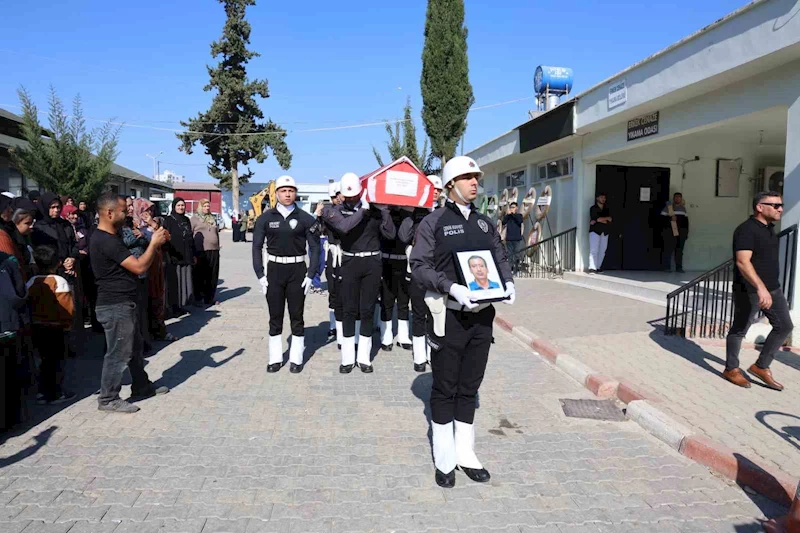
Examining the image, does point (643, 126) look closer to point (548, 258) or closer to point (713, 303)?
point (713, 303)

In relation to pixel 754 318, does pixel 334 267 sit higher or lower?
higher

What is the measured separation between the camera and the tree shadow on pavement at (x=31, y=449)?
3.98 metres

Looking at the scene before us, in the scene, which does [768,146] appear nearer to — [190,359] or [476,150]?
[476,150]

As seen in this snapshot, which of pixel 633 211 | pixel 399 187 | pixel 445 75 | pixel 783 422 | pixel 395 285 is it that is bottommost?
pixel 783 422

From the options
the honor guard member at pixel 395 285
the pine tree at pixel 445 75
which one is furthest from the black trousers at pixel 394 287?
the pine tree at pixel 445 75

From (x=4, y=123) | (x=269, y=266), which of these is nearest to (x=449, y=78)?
(x=4, y=123)

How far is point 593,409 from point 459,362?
222 centimetres

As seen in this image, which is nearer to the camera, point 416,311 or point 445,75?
point 416,311

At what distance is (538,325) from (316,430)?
16.9ft

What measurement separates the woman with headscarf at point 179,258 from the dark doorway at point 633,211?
9.63 meters

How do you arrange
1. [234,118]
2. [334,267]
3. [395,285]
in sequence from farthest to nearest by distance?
[234,118]
[395,285]
[334,267]

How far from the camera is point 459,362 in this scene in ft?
12.5

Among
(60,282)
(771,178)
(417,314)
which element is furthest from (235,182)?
(60,282)

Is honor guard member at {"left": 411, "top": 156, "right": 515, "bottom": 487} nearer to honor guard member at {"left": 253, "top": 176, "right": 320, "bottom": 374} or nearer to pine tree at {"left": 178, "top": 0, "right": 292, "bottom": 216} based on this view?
honor guard member at {"left": 253, "top": 176, "right": 320, "bottom": 374}
